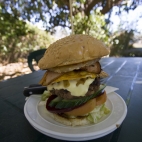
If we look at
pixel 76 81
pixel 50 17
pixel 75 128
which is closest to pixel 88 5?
pixel 50 17

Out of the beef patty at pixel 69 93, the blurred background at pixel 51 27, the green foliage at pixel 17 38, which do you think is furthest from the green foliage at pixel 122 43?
the beef patty at pixel 69 93

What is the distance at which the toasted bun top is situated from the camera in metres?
0.70

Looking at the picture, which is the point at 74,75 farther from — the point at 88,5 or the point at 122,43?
the point at 122,43

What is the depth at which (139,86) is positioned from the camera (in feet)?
4.07

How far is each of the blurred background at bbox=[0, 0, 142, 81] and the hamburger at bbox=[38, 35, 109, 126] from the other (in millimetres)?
4570

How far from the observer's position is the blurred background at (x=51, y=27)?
560 cm

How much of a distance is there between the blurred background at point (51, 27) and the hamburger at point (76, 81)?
457cm

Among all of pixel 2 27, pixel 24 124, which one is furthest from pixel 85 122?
pixel 2 27

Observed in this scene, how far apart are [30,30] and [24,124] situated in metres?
6.79

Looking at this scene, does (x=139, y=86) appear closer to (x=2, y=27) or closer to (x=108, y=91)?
(x=108, y=91)

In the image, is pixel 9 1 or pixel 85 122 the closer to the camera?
pixel 85 122

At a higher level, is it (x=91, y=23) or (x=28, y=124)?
(x=91, y=23)

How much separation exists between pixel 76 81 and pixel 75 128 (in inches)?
10.1

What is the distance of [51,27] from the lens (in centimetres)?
709
